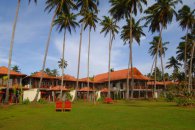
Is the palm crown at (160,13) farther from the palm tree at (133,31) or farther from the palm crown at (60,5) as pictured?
the palm crown at (60,5)

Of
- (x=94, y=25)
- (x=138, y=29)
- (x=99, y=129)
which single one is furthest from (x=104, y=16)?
(x=99, y=129)

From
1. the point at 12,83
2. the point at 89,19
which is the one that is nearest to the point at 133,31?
the point at 89,19

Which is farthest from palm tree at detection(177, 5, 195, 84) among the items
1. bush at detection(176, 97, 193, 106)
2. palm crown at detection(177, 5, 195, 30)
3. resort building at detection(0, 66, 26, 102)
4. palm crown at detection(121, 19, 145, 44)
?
resort building at detection(0, 66, 26, 102)

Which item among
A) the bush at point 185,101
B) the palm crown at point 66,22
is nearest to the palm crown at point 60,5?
the palm crown at point 66,22

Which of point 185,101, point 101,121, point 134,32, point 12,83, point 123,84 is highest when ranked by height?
point 134,32

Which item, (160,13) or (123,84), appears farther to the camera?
(123,84)

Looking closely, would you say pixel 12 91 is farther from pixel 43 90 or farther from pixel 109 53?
pixel 109 53

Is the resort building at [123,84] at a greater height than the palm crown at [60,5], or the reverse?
the palm crown at [60,5]

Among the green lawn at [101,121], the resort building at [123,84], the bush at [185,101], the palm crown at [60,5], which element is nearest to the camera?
the green lawn at [101,121]

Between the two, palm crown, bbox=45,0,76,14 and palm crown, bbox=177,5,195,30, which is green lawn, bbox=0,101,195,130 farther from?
palm crown, bbox=177,5,195,30

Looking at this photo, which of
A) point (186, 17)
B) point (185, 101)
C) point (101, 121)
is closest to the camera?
point (101, 121)

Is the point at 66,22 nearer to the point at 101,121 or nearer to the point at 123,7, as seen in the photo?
the point at 123,7

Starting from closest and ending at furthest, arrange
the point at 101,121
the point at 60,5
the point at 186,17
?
the point at 101,121 → the point at 60,5 → the point at 186,17

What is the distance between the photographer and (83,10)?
4597 centimetres
